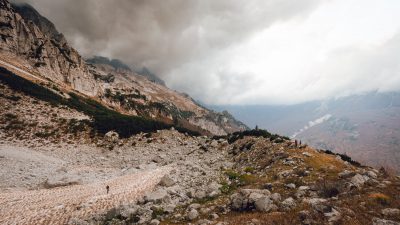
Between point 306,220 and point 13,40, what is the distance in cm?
19292

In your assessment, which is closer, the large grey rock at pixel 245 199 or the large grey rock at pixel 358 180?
the large grey rock at pixel 245 199

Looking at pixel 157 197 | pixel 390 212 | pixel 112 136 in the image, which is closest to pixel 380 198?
pixel 390 212

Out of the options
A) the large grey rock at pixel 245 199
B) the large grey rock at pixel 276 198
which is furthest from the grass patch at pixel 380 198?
the large grey rock at pixel 245 199

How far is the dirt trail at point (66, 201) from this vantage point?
2677 cm

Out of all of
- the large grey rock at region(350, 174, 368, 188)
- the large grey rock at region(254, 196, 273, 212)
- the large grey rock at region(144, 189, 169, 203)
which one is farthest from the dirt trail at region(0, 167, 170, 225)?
the large grey rock at region(350, 174, 368, 188)

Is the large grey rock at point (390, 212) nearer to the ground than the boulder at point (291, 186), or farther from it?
nearer to the ground

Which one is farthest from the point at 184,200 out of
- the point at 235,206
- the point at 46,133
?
the point at 46,133

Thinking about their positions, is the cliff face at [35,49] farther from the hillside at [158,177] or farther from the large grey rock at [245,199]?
the large grey rock at [245,199]

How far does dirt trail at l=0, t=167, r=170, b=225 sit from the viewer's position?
2677cm

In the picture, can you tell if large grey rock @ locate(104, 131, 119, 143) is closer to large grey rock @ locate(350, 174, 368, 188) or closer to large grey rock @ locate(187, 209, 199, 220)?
large grey rock @ locate(187, 209, 199, 220)

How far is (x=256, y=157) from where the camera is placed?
163 feet

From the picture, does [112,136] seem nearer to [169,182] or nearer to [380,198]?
[169,182]

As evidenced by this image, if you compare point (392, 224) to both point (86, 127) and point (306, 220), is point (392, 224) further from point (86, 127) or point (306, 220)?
point (86, 127)

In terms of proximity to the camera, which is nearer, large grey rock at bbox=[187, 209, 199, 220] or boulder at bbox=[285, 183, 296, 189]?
large grey rock at bbox=[187, 209, 199, 220]
